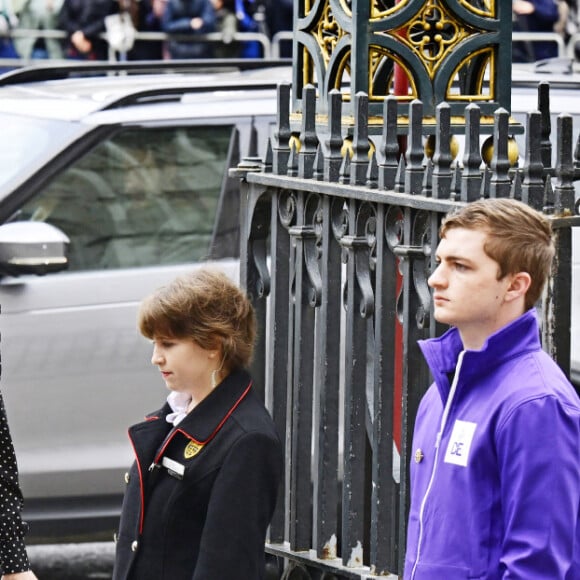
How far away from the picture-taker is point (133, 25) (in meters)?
15.8

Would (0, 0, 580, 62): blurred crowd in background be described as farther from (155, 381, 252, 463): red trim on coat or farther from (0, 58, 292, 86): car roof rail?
(155, 381, 252, 463): red trim on coat

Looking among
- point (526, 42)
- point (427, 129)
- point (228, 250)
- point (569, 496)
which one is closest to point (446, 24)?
point (427, 129)

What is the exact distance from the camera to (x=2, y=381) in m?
6.10

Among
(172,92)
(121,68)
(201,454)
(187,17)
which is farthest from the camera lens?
(187,17)

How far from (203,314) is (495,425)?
2.99ft

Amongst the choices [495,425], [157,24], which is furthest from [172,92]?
[157,24]

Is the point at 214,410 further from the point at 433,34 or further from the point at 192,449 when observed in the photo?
the point at 433,34

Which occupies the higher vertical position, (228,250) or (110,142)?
(110,142)

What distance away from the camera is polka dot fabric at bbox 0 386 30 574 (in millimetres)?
3664

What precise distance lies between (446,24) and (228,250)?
115 inches

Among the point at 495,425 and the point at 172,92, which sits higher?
the point at 172,92

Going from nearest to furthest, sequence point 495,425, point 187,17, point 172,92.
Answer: point 495,425
point 172,92
point 187,17

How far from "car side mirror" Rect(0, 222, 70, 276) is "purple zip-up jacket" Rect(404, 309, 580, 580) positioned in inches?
131

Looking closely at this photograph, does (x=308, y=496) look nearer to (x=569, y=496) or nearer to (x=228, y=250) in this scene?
(x=569, y=496)
